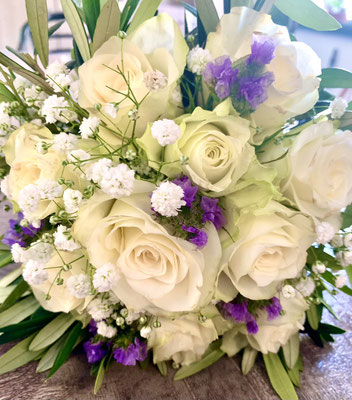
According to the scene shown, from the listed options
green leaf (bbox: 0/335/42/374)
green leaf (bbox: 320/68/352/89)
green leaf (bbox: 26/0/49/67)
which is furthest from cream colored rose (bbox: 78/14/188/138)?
green leaf (bbox: 0/335/42/374)

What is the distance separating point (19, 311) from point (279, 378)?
0.39 metres

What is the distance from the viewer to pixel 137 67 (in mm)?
498

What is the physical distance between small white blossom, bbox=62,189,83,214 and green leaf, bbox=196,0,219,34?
273 mm

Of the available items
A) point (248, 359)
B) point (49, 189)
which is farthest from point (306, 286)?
point (49, 189)

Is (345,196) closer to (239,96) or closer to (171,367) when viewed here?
(239,96)

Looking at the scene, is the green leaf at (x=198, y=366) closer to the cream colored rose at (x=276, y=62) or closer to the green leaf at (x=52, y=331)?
the green leaf at (x=52, y=331)

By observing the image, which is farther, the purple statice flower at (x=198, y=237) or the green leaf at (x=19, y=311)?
the green leaf at (x=19, y=311)

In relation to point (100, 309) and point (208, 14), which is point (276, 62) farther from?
point (100, 309)

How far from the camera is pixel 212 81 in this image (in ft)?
1.63

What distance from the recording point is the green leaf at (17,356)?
569mm

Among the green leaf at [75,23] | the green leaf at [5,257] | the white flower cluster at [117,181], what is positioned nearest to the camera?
the white flower cluster at [117,181]

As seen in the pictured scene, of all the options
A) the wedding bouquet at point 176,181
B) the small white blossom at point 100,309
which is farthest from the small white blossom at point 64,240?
the small white blossom at point 100,309

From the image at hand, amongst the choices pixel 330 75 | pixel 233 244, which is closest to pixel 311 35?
pixel 330 75

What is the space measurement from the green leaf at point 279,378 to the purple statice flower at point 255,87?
374 mm
